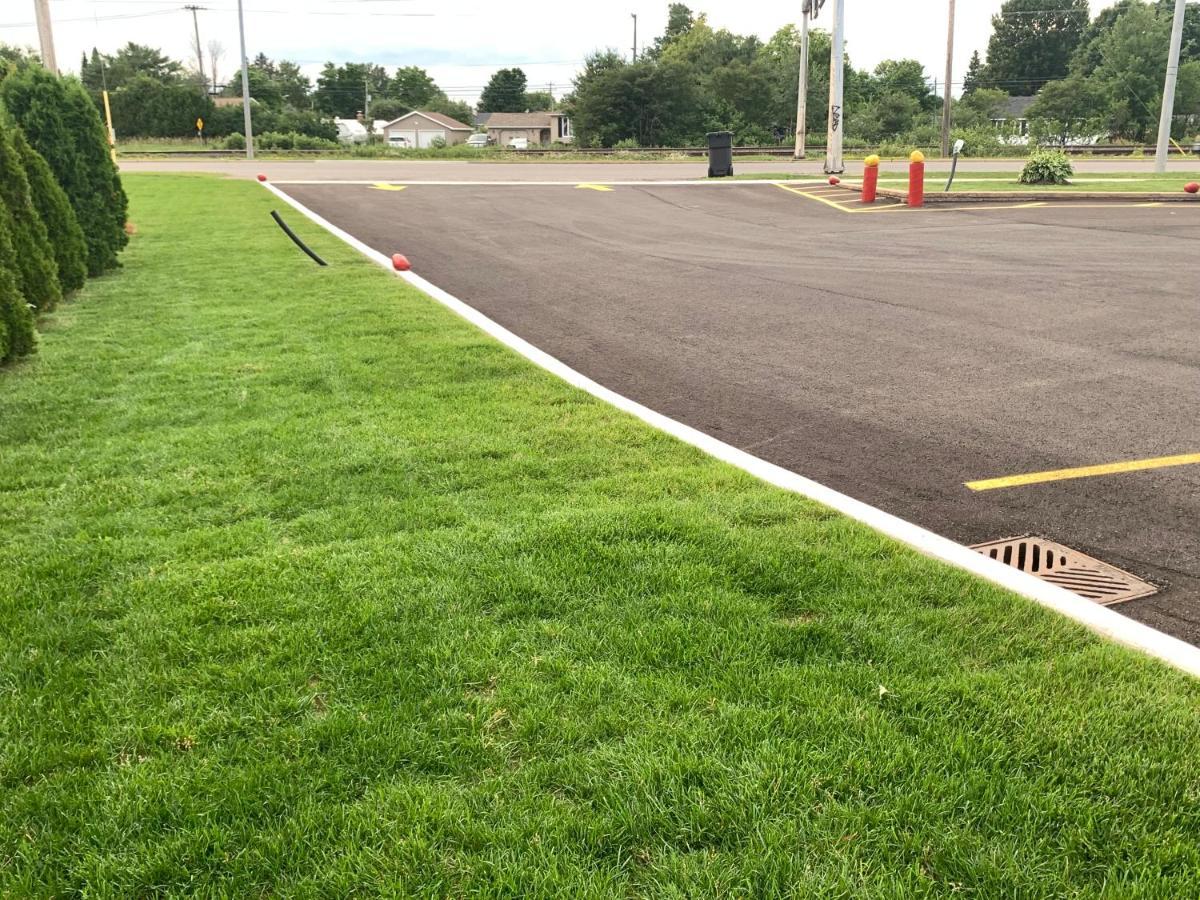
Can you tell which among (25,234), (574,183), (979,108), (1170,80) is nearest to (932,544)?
(25,234)

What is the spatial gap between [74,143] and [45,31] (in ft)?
20.9

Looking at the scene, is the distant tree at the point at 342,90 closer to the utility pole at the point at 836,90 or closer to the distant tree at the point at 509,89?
the distant tree at the point at 509,89

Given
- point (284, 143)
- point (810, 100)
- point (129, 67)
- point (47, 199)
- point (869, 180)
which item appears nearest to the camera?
point (47, 199)

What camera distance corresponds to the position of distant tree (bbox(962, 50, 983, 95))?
288ft

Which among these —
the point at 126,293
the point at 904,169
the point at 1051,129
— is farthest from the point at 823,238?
the point at 1051,129

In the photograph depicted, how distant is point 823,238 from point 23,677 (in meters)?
13.5

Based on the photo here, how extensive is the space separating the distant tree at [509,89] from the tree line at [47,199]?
101 m

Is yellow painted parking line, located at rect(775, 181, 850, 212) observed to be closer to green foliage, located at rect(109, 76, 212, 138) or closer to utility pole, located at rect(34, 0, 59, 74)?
utility pole, located at rect(34, 0, 59, 74)

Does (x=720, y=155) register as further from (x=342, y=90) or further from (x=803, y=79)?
(x=342, y=90)

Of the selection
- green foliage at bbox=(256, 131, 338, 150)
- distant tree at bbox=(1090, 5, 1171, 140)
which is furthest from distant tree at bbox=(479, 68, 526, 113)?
distant tree at bbox=(1090, 5, 1171, 140)

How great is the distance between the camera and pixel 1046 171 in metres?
22.3

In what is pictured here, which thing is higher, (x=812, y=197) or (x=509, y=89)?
(x=509, y=89)

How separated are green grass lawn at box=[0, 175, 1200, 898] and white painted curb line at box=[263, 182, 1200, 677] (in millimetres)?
154

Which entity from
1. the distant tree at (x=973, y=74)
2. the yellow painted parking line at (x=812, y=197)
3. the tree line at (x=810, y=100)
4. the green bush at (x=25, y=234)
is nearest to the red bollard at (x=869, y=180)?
the yellow painted parking line at (x=812, y=197)
